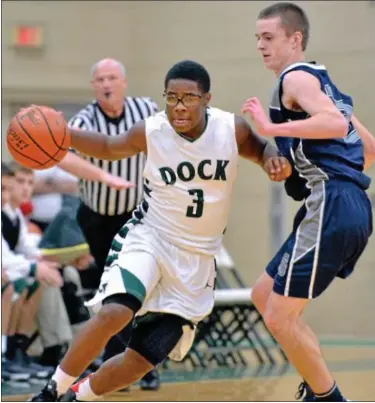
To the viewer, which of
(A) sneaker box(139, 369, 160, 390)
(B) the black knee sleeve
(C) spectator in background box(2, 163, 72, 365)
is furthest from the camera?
(C) spectator in background box(2, 163, 72, 365)

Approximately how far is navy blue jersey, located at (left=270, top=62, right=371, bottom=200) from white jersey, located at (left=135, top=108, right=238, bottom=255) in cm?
36

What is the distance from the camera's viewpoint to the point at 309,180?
4516 mm

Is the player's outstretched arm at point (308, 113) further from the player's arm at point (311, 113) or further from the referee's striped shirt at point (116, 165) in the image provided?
the referee's striped shirt at point (116, 165)

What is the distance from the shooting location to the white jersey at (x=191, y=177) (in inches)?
189

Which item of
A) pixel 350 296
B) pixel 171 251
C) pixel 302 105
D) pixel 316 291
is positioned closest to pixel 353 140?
pixel 302 105

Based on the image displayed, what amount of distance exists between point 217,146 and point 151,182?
0.36 m

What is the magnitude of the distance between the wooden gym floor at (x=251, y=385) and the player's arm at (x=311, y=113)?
1784 millimetres

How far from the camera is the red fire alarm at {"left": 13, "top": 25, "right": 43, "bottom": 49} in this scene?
1046cm

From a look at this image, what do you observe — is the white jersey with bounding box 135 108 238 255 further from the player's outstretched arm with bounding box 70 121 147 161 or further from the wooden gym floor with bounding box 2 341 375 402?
the wooden gym floor with bounding box 2 341 375 402

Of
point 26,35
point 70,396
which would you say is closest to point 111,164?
point 70,396

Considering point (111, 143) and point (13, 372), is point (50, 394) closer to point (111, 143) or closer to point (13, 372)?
point (111, 143)

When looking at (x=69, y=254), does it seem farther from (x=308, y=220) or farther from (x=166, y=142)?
(x=308, y=220)

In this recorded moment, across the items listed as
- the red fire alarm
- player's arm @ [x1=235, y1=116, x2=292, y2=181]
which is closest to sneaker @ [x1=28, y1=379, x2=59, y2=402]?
player's arm @ [x1=235, y1=116, x2=292, y2=181]

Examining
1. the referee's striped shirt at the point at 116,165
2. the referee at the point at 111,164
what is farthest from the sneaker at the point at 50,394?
the referee's striped shirt at the point at 116,165
